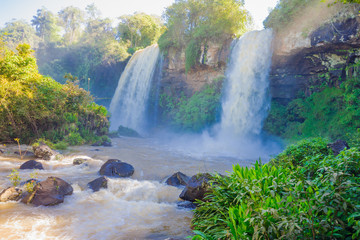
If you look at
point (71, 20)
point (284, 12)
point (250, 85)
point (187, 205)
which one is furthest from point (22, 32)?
point (187, 205)

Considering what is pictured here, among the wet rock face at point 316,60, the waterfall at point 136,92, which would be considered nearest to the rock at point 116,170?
the wet rock face at point 316,60

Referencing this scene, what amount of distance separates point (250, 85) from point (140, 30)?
25.2 metres

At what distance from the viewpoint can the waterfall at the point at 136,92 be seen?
23.7 meters

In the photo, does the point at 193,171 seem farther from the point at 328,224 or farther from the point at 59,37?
the point at 59,37

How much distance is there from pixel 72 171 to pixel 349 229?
8192 mm

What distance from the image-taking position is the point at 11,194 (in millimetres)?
5555

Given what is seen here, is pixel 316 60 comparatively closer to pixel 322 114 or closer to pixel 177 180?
pixel 322 114

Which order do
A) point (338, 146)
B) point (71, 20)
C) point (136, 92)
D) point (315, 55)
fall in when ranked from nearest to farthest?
point (338, 146), point (315, 55), point (136, 92), point (71, 20)

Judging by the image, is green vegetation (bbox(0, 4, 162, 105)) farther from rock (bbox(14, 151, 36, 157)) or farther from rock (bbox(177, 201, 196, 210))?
rock (bbox(177, 201, 196, 210))

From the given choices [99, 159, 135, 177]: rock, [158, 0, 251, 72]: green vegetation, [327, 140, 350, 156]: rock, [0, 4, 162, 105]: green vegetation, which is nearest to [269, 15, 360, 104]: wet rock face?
[158, 0, 251, 72]: green vegetation

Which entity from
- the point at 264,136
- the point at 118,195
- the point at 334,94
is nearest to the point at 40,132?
the point at 118,195

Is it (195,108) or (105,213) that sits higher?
(195,108)

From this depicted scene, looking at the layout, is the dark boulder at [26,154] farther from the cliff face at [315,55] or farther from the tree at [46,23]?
the tree at [46,23]

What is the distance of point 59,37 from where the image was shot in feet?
206
